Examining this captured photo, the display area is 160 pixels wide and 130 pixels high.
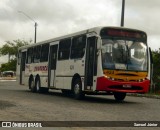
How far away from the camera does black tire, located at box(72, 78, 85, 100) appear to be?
68.0 ft

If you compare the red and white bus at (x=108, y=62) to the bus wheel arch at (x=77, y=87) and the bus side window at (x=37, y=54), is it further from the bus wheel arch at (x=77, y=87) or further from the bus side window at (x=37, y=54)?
the bus side window at (x=37, y=54)

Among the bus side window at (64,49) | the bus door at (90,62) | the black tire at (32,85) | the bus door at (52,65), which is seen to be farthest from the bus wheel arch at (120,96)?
the black tire at (32,85)

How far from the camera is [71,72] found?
71.5 ft

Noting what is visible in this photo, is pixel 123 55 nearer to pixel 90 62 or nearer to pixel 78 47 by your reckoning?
pixel 90 62

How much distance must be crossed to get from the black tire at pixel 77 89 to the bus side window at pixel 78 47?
1165mm

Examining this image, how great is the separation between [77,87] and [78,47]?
1.83 m

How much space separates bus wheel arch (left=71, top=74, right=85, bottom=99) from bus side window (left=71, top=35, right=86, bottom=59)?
100 centimetres

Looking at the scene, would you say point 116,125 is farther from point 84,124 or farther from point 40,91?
point 40,91

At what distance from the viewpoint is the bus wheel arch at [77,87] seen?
2072 cm

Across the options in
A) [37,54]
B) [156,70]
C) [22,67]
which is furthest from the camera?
[156,70]

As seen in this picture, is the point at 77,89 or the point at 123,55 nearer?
the point at 123,55

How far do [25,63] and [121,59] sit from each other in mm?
12648

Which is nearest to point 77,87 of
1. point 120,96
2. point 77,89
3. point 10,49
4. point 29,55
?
point 77,89

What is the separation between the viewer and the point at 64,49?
75.8 feet
